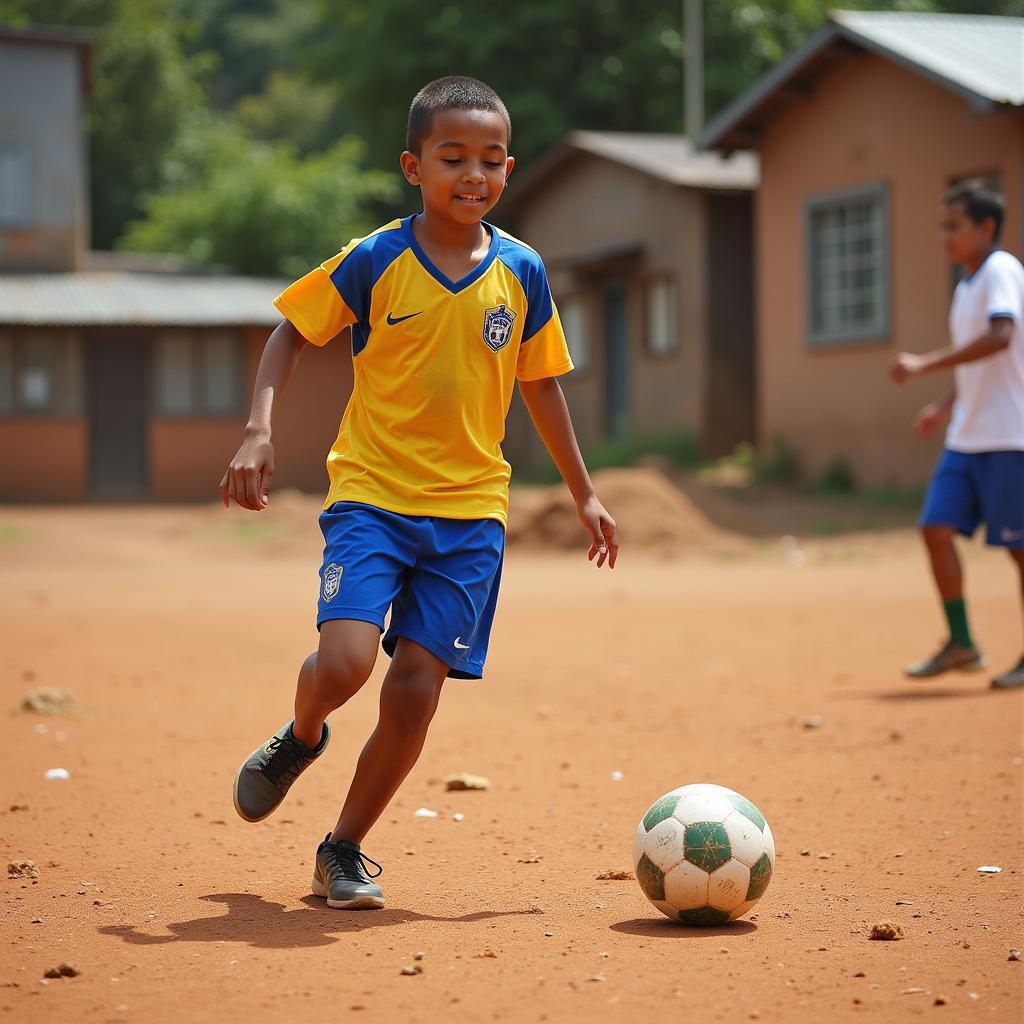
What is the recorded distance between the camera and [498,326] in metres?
4.07

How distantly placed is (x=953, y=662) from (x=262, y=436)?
15.7 ft

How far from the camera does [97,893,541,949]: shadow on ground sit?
11.8ft

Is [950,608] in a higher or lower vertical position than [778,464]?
higher

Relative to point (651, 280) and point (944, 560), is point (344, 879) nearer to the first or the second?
point (944, 560)

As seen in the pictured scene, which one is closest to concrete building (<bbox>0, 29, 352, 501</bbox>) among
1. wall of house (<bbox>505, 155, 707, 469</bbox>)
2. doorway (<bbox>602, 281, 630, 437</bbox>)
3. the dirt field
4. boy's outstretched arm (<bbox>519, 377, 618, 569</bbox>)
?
wall of house (<bbox>505, 155, 707, 469</bbox>)

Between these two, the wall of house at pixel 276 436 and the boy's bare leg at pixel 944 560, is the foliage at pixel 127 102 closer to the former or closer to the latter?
the wall of house at pixel 276 436

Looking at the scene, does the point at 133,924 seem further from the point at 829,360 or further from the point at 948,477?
the point at 829,360

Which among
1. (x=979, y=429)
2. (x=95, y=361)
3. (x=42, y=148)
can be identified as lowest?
(x=979, y=429)

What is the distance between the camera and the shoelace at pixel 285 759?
162 inches

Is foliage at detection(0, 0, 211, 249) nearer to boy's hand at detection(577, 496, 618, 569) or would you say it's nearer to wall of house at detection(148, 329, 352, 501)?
wall of house at detection(148, 329, 352, 501)

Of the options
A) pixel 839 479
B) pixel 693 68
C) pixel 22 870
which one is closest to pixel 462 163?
pixel 22 870

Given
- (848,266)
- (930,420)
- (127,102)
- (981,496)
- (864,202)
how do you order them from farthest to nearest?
(127,102), (848,266), (864,202), (930,420), (981,496)

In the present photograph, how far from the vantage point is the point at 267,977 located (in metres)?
3.28

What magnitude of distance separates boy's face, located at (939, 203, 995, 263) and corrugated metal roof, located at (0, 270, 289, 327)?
18.2 m
